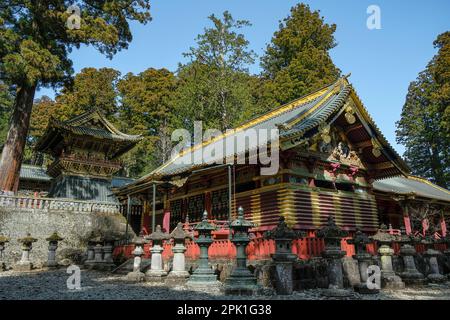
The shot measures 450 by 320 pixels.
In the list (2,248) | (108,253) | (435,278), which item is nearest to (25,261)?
(2,248)

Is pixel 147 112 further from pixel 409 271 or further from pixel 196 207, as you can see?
pixel 409 271

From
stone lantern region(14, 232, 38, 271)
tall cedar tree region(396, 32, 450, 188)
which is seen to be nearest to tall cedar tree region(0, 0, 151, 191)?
stone lantern region(14, 232, 38, 271)

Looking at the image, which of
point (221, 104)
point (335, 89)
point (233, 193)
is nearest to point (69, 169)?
point (221, 104)

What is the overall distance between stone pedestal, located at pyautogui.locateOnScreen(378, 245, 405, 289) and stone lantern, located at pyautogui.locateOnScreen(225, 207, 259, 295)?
4.82 m

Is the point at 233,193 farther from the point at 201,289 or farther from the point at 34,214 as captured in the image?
the point at 34,214

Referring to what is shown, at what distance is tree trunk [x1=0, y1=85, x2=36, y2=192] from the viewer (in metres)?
22.1

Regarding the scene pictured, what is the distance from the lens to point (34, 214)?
2094 centimetres

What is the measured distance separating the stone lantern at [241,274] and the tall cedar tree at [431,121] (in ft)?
95.2

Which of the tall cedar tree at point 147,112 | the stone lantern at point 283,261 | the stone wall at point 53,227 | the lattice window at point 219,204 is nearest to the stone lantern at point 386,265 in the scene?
the stone lantern at point 283,261

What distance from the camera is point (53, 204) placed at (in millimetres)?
22203

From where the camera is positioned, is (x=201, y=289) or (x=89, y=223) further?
(x=89, y=223)

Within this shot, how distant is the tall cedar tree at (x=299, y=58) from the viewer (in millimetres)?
33969

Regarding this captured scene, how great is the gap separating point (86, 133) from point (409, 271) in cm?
2566
